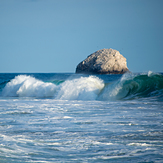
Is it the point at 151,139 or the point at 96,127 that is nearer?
the point at 151,139

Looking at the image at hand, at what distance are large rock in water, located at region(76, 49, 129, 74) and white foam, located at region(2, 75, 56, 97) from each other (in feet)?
237

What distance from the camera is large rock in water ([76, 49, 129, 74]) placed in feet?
307

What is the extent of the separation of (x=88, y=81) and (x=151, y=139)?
12.8m

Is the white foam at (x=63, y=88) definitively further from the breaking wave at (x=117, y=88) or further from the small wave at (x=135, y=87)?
the small wave at (x=135, y=87)

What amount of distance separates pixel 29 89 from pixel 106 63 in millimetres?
74792

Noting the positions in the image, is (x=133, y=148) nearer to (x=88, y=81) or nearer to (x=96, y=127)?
(x=96, y=127)

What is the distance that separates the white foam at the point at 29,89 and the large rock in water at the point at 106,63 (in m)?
→ 72.1

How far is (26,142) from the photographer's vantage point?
15.1 ft

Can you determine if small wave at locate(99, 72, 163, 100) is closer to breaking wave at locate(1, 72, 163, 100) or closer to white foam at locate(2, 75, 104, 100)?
breaking wave at locate(1, 72, 163, 100)

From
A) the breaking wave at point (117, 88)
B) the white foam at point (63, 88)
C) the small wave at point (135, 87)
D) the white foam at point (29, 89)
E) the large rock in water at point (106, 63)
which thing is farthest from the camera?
the large rock in water at point (106, 63)

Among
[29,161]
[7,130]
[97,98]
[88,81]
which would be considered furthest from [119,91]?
[29,161]

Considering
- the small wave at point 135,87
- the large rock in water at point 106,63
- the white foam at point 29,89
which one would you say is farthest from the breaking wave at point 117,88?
the large rock in water at point 106,63

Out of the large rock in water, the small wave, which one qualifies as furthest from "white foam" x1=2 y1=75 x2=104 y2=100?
the large rock in water

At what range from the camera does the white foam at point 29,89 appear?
1995 cm
